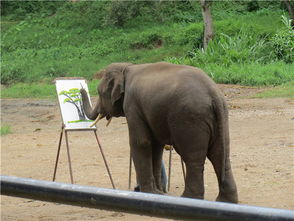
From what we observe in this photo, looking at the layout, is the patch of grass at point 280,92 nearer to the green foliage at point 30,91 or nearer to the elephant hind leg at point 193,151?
the green foliage at point 30,91

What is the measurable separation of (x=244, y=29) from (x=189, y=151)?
1616cm

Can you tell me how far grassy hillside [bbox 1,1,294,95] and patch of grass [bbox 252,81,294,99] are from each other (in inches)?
36.6

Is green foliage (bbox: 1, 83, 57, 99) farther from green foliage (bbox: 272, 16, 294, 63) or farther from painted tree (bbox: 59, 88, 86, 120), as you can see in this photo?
painted tree (bbox: 59, 88, 86, 120)

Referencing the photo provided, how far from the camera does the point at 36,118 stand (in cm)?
1639

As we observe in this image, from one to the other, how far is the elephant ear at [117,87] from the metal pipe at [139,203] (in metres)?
4.92

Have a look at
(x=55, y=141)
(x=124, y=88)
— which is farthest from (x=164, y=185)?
(x=55, y=141)

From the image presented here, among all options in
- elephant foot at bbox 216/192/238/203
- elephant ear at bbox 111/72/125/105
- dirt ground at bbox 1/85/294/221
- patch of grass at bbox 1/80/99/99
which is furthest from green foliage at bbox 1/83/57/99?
elephant foot at bbox 216/192/238/203

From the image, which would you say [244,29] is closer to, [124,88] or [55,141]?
[55,141]

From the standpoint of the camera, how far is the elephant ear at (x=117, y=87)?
739cm

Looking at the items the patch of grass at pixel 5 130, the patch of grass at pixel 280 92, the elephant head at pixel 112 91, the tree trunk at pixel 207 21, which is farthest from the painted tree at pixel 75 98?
the tree trunk at pixel 207 21

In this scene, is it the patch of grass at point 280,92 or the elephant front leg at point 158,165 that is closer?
the elephant front leg at point 158,165

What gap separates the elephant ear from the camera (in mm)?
7391

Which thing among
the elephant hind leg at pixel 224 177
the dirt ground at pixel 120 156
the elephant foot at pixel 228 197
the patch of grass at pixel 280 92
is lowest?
the patch of grass at pixel 280 92

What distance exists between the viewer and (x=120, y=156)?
11.0 meters
